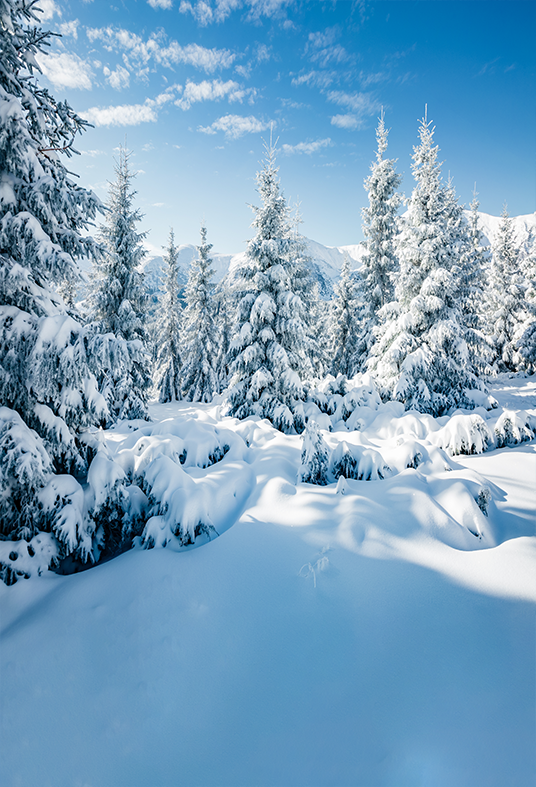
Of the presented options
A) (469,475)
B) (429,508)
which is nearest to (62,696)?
(429,508)

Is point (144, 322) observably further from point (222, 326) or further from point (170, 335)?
point (222, 326)

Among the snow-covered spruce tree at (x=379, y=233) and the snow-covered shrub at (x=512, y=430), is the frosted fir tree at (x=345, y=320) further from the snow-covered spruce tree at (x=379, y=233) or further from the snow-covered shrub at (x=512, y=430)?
the snow-covered shrub at (x=512, y=430)

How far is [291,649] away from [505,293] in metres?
30.6

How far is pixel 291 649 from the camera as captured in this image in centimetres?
267

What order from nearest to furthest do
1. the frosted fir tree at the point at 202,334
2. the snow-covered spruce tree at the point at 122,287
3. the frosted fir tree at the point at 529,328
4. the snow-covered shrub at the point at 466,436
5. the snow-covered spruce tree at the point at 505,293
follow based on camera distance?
1. the snow-covered shrub at the point at 466,436
2. the snow-covered spruce tree at the point at 122,287
3. the frosted fir tree at the point at 529,328
4. the frosted fir tree at the point at 202,334
5. the snow-covered spruce tree at the point at 505,293

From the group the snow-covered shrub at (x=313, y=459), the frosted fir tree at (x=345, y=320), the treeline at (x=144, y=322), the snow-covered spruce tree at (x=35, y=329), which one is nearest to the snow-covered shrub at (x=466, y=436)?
the snow-covered shrub at (x=313, y=459)

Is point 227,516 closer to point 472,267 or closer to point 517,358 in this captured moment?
point 472,267

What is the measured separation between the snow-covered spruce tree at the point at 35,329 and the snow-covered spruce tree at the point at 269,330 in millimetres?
6667

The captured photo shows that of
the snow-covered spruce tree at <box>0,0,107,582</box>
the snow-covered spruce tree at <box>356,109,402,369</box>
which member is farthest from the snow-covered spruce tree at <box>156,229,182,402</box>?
the snow-covered spruce tree at <box>0,0,107,582</box>

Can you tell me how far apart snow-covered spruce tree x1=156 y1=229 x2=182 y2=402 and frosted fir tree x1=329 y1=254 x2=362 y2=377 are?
36.2 feet

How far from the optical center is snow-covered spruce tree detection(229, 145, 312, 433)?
1059 cm

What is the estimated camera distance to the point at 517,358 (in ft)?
76.4

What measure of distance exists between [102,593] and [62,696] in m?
→ 0.88

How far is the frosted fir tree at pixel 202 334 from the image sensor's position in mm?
23078
